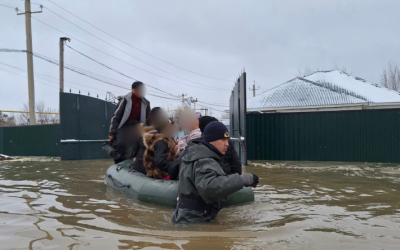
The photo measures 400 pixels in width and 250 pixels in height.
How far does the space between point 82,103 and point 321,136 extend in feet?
27.9

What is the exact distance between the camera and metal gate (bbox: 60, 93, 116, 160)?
1366cm

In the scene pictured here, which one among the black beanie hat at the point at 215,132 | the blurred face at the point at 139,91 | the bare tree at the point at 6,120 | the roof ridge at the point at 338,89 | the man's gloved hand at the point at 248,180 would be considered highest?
the roof ridge at the point at 338,89

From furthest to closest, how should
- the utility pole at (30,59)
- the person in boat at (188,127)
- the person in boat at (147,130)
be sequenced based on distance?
the utility pole at (30,59) < the person in boat at (188,127) < the person in boat at (147,130)

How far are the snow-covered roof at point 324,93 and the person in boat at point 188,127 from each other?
38.4ft

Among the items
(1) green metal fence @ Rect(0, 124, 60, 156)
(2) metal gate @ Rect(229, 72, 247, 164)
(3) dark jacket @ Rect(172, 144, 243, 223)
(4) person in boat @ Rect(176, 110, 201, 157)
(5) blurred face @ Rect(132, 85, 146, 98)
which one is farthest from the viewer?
(1) green metal fence @ Rect(0, 124, 60, 156)

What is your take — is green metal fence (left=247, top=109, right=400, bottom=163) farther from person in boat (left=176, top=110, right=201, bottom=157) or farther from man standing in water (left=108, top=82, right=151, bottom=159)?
person in boat (left=176, top=110, right=201, bottom=157)

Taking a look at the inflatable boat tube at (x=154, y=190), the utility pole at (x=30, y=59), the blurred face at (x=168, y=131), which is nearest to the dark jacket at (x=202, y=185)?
the inflatable boat tube at (x=154, y=190)

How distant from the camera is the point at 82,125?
1409cm

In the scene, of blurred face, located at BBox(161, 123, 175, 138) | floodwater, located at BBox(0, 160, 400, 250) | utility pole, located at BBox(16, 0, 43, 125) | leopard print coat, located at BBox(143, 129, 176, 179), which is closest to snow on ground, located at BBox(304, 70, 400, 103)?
floodwater, located at BBox(0, 160, 400, 250)

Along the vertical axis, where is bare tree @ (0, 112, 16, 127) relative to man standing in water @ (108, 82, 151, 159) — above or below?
above

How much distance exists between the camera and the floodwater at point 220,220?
135 inches

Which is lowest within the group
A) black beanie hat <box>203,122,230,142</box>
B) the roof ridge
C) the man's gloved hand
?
the man's gloved hand

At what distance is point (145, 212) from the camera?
4980mm

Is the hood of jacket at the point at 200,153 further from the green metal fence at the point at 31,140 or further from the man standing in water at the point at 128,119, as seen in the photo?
the green metal fence at the point at 31,140
